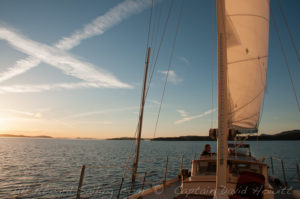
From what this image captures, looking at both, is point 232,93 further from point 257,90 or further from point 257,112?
point 257,112

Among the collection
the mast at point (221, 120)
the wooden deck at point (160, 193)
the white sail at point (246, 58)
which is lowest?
the wooden deck at point (160, 193)

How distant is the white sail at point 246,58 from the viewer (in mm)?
9484

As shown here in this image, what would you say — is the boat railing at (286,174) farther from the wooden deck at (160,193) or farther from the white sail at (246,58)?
the wooden deck at (160,193)

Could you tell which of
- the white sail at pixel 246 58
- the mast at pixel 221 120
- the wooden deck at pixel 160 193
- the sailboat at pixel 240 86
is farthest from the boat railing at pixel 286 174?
the mast at pixel 221 120

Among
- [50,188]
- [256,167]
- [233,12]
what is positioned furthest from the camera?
[50,188]

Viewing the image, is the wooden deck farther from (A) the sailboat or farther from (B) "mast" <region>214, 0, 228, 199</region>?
(B) "mast" <region>214, 0, 228, 199</region>

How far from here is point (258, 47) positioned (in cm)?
1014

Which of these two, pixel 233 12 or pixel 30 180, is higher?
pixel 233 12

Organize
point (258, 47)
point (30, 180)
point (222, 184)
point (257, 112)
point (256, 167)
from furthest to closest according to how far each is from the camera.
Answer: point (30, 180)
point (257, 112)
point (258, 47)
point (256, 167)
point (222, 184)

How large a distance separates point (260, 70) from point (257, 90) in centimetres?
111

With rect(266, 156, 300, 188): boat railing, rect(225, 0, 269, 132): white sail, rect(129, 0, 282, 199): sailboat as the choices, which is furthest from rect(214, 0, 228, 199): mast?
rect(266, 156, 300, 188): boat railing

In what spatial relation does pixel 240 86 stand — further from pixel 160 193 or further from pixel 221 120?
pixel 221 120

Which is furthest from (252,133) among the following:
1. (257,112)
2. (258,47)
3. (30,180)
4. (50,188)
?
(30,180)

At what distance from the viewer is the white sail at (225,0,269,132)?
9.48 metres
